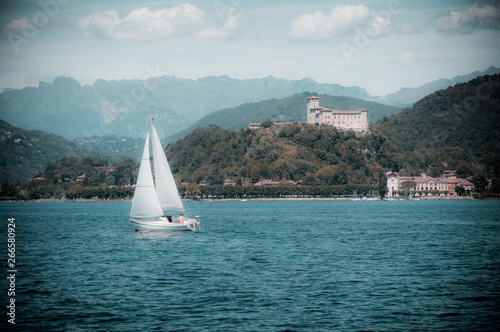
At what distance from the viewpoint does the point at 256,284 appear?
30359mm

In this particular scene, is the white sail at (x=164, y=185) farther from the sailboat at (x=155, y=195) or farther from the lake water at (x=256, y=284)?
the lake water at (x=256, y=284)

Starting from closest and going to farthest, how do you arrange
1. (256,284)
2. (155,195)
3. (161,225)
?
1. (256,284)
2. (155,195)
3. (161,225)

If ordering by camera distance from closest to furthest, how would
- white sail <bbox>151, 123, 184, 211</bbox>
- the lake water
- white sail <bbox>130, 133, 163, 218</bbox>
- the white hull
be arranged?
the lake water → white sail <bbox>130, 133, 163, 218</bbox> → white sail <bbox>151, 123, 184, 211</bbox> → the white hull

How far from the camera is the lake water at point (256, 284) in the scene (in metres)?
23.2

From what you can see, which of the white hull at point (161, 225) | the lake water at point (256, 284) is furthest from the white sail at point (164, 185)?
the lake water at point (256, 284)

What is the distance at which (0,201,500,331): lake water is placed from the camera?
23.2m

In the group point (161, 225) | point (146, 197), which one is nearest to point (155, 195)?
point (146, 197)

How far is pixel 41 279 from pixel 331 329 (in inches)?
705

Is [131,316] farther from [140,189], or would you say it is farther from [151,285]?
[140,189]

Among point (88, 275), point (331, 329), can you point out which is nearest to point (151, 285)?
point (88, 275)

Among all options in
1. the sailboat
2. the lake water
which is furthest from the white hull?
the lake water

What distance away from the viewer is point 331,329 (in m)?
21.9

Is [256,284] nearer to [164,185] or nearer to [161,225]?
[164,185]

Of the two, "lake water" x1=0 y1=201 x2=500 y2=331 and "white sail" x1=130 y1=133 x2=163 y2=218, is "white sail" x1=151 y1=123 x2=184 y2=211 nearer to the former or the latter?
"white sail" x1=130 y1=133 x2=163 y2=218
